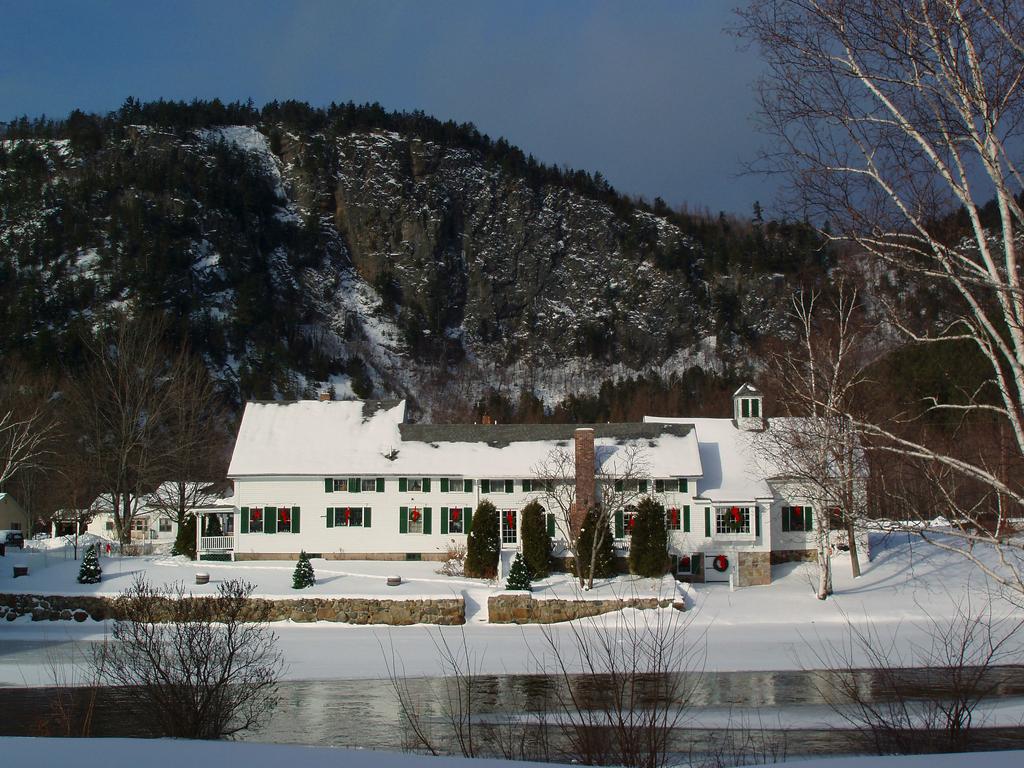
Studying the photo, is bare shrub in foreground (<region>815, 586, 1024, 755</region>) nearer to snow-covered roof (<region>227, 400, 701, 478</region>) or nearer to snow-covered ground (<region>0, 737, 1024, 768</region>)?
snow-covered ground (<region>0, 737, 1024, 768</region>)

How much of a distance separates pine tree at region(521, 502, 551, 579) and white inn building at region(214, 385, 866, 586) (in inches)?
87.8

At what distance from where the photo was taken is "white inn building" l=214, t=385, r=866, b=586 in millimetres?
40531

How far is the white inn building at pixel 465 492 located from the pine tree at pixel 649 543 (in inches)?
85.3

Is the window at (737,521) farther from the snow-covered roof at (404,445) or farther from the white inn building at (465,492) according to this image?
the snow-covered roof at (404,445)

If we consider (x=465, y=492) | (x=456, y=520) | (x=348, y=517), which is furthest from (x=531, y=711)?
(x=348, y=517)

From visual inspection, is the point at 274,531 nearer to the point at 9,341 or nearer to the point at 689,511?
the point at 689,511

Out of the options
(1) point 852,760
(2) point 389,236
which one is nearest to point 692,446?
(1) point 852,760

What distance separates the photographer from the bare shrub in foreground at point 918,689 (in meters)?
9.62

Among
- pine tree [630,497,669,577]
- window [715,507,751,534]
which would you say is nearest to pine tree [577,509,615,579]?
pine tree [630,497,669,577]

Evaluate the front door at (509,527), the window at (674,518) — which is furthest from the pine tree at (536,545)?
the window at (674,518)

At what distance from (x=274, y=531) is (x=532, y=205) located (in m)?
133

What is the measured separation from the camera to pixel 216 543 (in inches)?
1688

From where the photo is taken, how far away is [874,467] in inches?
465

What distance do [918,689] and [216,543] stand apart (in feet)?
107
